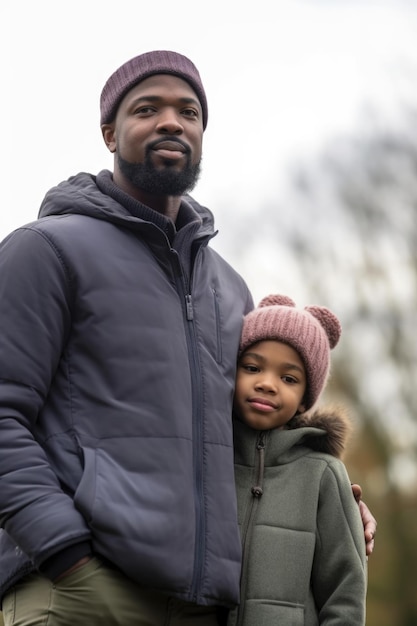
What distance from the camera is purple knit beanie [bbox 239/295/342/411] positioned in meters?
4.08

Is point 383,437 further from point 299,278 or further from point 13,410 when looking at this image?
point 13,410

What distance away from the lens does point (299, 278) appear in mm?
16766

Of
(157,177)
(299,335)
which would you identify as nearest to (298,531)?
(299,335)

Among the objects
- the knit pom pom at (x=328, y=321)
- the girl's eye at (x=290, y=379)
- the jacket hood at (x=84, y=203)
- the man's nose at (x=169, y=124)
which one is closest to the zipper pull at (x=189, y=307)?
the jacket hood at (x=84, y=203)

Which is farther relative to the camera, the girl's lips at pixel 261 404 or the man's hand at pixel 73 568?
the girl's lips at pixel 261 404

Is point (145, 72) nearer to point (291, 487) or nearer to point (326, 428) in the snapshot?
point (326, 428)

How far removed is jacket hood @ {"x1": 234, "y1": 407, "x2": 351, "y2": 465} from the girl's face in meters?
0.04

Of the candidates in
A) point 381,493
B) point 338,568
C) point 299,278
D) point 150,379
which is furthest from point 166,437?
point 299,278

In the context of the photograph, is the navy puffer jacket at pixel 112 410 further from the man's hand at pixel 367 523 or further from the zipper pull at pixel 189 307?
the man's hand at pixel 367 523

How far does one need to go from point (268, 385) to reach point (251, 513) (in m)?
0.41

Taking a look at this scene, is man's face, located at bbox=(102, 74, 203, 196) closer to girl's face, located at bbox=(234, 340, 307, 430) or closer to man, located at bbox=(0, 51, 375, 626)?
man, located at bbox=(0, 51, 375, 626)

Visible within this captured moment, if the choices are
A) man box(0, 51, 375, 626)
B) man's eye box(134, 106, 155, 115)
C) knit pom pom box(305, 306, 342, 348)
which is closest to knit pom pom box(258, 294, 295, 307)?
knit pom pom box(305, 306, 342, 348)

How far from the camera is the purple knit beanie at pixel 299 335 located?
408cm

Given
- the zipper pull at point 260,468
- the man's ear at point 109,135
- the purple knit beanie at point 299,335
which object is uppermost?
the man's ear at point 109,135
